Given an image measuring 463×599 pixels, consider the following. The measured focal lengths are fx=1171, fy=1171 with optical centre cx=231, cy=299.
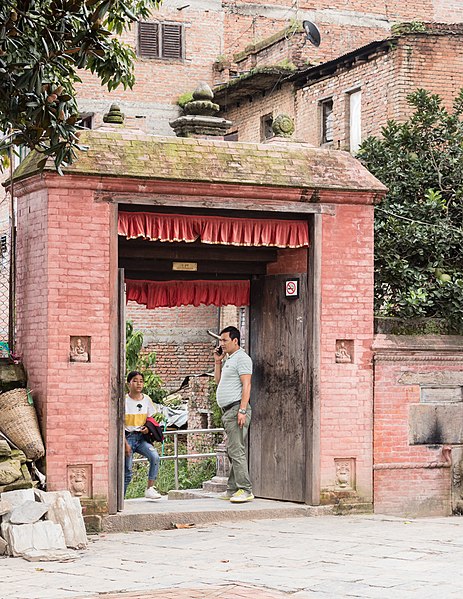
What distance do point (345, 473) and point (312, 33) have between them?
760 inches

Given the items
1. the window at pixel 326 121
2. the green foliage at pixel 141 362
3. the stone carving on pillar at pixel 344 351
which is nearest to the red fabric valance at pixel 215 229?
the stone carving on pillar at pixel 344 351

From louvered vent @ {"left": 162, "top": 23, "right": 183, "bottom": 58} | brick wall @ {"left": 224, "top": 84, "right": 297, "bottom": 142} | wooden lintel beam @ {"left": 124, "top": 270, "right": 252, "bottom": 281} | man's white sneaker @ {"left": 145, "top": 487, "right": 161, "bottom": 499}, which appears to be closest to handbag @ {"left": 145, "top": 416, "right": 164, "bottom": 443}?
man's white sneaker @ {"left": 145, "top": 487, "right": 161, "bottom": 499}

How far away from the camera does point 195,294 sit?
571 inches

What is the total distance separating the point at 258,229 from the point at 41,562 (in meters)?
4.95

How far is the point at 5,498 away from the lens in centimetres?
1067

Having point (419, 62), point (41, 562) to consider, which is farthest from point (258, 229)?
point (419, 62)

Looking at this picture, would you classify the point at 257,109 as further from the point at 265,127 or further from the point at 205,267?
the point at 205,267

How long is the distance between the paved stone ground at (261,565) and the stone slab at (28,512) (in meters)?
0.43

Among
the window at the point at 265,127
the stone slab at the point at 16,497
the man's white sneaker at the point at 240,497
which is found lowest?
the man's white sneaker at the point at 240,497

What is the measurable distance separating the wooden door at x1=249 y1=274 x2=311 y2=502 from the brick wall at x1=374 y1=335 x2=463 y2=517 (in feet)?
2.86

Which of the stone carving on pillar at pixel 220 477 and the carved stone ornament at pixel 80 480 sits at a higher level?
the carved stone ornament at pixel 80 480

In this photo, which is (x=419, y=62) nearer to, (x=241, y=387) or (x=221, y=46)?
(x=221, y=46)

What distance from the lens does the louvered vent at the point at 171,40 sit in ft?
109

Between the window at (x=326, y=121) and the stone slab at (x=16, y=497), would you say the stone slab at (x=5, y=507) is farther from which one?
the window at (x=326, y=121)
